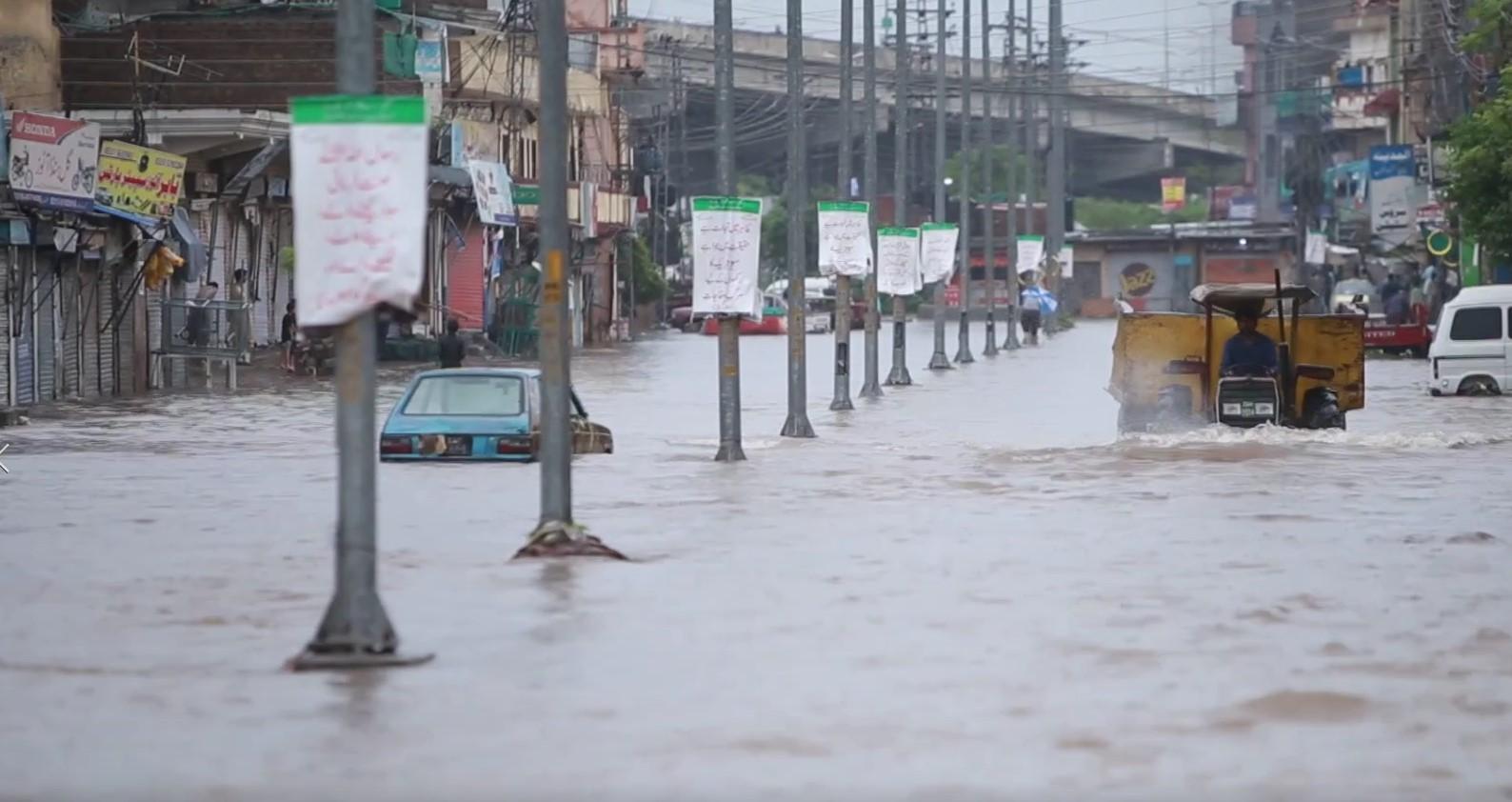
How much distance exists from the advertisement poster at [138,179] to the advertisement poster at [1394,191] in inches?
1352

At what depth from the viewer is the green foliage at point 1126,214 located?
6698 inches

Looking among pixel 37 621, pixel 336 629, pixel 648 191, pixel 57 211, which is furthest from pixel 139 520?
pixel 648 191

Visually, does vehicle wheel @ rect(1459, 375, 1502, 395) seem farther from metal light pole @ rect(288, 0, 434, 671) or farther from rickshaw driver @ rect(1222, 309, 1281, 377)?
metal light pole @ rect(288, 0, 434, 671)

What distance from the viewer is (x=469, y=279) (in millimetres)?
72375

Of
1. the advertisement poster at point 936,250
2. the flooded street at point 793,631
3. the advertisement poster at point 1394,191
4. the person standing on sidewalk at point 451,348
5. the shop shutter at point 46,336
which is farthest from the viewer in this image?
the advertisement poster at point 1394,191

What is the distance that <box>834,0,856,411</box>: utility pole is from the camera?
4006cm

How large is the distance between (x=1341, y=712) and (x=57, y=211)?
30436mm

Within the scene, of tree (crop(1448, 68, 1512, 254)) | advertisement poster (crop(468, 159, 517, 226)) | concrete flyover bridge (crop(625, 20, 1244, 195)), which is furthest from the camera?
concrete flyover bridge (crop(625, 20, 1244, 195))

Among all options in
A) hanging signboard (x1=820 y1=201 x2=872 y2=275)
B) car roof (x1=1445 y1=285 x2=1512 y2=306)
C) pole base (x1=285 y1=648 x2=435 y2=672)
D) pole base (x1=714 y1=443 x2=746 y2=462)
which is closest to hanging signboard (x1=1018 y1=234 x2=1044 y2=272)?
car roof (x1=1445 y1=285 x2=1512 y2=306)

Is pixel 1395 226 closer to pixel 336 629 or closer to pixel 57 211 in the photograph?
pixel 57 211

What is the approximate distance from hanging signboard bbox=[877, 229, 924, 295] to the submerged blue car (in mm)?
20887

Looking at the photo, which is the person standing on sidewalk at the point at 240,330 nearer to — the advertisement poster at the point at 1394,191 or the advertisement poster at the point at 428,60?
the advertisement poster at the point at 428,60

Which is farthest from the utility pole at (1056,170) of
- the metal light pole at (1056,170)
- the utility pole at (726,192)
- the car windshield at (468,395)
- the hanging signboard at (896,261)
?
the car windshield at (468,395)

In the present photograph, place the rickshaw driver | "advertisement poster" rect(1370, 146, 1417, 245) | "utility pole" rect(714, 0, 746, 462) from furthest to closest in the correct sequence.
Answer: "advertisement poster" rect(1370, 146, 1417, 245), the rickshaw driver, "utility pole" rect(714, 0, 746, 462)
